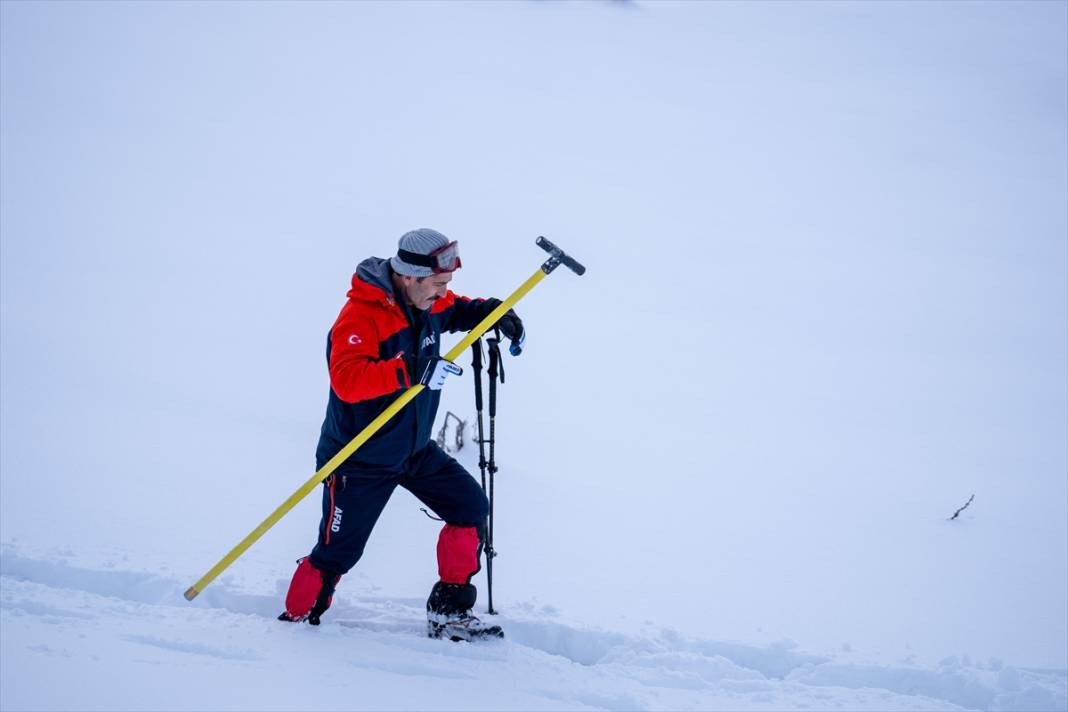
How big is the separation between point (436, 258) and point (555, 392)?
16.2 ft

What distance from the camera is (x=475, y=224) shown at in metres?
14.4

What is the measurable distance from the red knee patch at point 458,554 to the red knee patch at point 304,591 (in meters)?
0.60

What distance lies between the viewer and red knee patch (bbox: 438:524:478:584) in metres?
3.87

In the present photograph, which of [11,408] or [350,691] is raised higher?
[11,408]

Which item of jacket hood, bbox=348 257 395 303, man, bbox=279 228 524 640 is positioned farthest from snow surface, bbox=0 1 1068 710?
jacket hood, bbox=348 257 395 303

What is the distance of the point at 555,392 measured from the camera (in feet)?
27.0

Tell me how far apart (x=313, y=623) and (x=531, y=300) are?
817cm

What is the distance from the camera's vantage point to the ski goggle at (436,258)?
3367 mm

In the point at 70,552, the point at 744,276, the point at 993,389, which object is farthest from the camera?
the point at 744,276

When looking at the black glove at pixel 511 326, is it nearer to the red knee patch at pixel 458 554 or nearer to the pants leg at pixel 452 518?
the pants leg at pixel 452 518

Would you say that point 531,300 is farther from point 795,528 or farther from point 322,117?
point 322,117

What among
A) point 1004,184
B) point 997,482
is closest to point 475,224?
point 997,482

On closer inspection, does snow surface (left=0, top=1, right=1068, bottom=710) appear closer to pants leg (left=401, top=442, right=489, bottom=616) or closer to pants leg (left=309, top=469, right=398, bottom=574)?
pants leg (left=401, top=442, right=489, bottom=616)

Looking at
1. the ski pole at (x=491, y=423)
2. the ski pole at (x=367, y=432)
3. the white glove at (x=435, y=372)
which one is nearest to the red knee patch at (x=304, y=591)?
the ski pole at (x=367, y=432)
